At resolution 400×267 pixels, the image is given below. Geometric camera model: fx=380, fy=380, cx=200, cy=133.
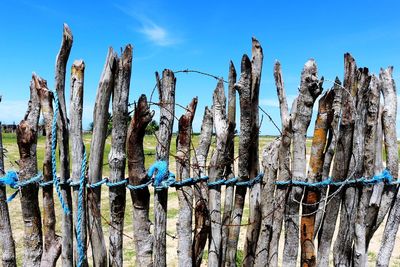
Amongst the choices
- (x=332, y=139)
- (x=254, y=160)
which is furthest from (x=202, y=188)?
(x=332, y=139)

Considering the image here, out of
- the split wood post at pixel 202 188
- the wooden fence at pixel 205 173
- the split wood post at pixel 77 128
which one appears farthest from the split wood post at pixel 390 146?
the split wood post at pixel 77 128

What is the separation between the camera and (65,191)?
9.63 feet

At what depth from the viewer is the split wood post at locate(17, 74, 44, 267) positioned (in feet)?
9.52

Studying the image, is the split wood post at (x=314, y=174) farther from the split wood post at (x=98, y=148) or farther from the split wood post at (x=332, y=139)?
the split wood post at (x=98, y=148)

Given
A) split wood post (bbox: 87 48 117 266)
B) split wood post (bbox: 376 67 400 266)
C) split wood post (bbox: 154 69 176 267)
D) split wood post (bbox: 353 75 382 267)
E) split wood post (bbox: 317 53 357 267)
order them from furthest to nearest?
split wood post (bbox: 376 67 400 266), split wood post (bbox: 353 75 382 267), split wood post (bbox: 317 53 357 267), split wood post (bbox: 154 69 176 267), split wood post (bbox: 87 48 117 266)

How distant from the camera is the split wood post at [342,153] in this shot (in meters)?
3.05

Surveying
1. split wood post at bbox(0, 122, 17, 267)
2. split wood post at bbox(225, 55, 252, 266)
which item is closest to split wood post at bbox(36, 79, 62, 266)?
split wood post at bbox(0, 122, 17, 267)

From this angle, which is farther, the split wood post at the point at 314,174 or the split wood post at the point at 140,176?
the split wood post at the point at 314,174

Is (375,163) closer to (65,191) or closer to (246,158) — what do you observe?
(246,158)

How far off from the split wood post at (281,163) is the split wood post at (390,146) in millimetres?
952

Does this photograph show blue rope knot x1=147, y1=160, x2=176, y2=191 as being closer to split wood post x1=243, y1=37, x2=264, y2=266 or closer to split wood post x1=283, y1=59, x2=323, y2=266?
split wood post x1=243, y1=37, x2=264, y2=266

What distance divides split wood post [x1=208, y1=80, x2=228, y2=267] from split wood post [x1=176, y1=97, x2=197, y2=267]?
0.55ft

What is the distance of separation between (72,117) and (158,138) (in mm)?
650

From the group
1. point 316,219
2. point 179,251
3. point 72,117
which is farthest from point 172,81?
point 316,219
